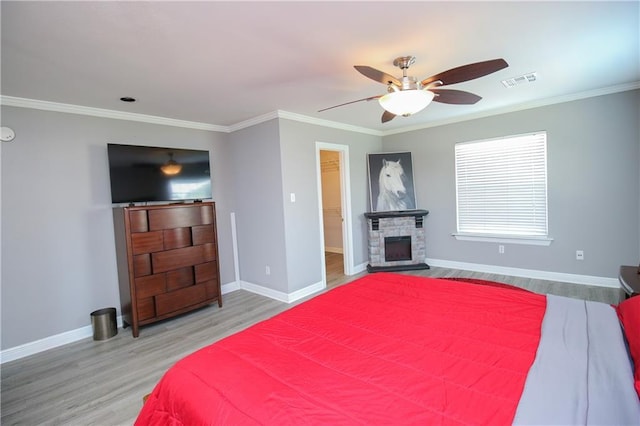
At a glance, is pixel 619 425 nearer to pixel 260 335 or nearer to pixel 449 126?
pixel 260 335

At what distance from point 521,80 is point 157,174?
4.09 meters

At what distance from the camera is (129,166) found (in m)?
3.42

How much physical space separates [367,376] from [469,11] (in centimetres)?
211

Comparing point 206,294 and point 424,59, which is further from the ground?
point 424,59

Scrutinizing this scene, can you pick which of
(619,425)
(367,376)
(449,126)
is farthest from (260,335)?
(449,126)

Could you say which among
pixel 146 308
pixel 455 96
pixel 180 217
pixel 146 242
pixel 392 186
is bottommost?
pixel 146 308

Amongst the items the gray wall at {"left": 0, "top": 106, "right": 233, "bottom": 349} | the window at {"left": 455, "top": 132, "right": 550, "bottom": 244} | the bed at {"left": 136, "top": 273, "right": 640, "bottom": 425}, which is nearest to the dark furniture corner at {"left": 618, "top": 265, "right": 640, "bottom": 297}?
the bed at {"left": 136, "top": 273, "right": 640, "bottom": 425}

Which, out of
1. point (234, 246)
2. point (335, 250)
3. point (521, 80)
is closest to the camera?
point (521, 80)

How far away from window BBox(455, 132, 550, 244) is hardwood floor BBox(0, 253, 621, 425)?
2.98ft

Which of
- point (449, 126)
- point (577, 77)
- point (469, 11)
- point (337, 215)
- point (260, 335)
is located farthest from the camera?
point (337, 215)

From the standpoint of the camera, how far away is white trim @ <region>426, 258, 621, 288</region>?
3.88 meters

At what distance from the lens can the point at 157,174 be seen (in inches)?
142

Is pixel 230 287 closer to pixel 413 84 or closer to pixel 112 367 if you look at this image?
pixel 112 367

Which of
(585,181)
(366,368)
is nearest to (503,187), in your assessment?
(585,181)
